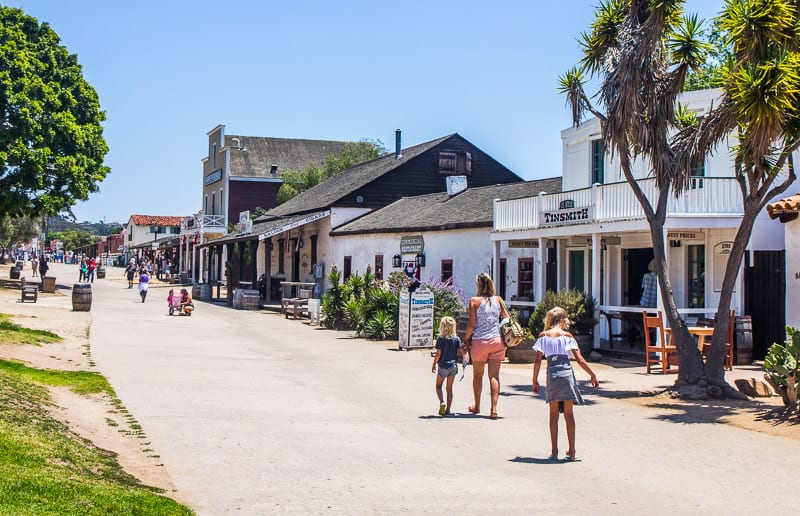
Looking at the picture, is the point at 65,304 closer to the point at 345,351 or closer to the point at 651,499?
the point at 345,351

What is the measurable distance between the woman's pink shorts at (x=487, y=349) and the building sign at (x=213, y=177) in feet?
179

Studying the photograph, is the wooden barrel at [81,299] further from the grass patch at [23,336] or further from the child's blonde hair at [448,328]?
the child's blonde hair at [448,328]

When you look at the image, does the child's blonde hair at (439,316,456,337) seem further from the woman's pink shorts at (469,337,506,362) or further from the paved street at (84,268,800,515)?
the paved street at (84,268,800,515)

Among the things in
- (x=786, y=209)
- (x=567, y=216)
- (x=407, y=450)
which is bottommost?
(x=407, y=450)

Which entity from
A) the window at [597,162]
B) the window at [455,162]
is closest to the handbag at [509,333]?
the window at [597,162]

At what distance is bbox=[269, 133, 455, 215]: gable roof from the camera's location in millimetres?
40875

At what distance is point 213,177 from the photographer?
6525cm

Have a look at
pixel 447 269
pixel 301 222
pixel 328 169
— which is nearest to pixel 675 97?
pixel 447 269

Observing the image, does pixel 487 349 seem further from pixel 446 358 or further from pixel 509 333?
pixel 446 358

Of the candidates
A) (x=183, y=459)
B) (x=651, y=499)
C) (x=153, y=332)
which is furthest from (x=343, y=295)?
(x=651, y=499)

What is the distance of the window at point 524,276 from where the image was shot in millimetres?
25438

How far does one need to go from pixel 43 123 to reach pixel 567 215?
2992 cm

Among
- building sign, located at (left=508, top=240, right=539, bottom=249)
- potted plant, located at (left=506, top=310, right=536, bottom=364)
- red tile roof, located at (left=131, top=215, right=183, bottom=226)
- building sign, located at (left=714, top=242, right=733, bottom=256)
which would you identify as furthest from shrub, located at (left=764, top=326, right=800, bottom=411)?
red tile roof, located at (left=131, top=215, right=183, bottom=226)

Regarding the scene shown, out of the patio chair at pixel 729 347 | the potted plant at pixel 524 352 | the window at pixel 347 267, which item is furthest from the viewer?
the window at pixel 347 267
